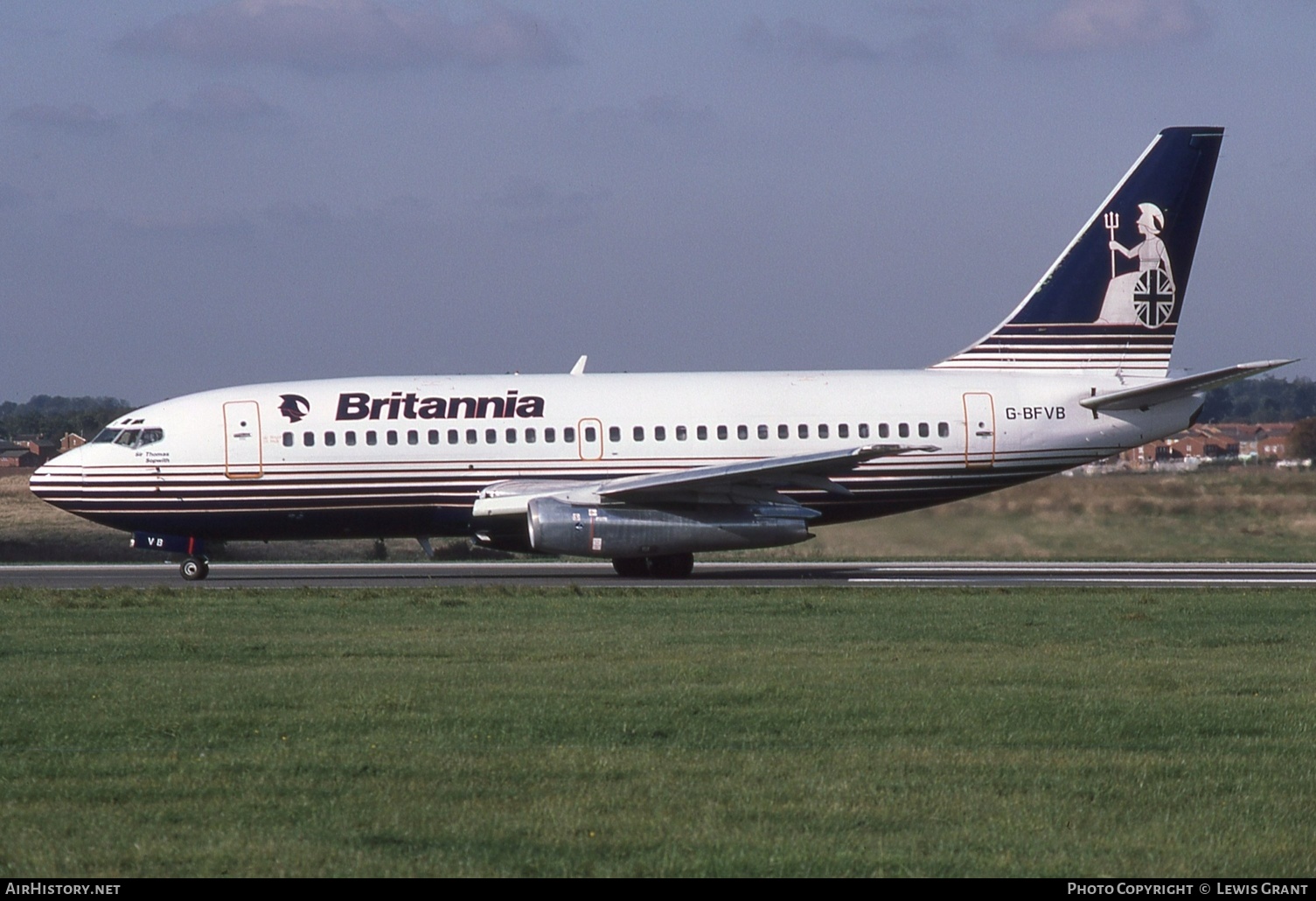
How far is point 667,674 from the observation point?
13430 mm

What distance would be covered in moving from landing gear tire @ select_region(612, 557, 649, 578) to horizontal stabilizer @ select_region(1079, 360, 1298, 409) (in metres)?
8.24

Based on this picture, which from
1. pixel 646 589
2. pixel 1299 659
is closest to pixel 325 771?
pixel 1299 659

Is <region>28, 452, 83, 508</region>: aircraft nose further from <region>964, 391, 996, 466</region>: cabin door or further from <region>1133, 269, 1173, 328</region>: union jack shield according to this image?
<region>1133, 269, 1173, 328</region>: union jack shield

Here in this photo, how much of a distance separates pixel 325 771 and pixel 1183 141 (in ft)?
79.9

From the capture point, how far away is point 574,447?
2739 centimetres

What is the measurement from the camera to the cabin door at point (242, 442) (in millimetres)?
27312

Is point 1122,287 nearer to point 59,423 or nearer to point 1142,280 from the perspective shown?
point 1142,280

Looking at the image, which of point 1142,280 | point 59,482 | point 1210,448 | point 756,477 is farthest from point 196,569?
point 1210,448

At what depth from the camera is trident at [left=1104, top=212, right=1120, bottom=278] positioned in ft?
95.3

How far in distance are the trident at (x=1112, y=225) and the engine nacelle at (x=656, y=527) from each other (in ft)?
24.8

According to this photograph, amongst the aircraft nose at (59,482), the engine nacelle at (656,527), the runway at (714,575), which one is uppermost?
the aircraft nose at (59,482)

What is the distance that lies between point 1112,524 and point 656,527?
34.2 feet

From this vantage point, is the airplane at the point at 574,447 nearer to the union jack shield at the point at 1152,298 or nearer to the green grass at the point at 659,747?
the union jack shield at the point at 1152,298

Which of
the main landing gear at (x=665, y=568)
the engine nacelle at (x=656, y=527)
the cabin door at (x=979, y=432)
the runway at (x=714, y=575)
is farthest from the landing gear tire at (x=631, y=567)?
the cabin door at (x=979, y=432)
